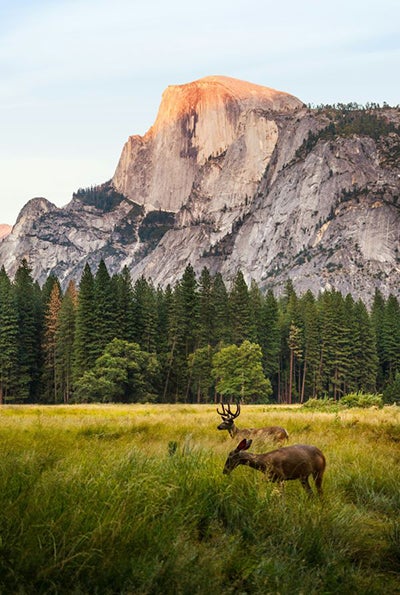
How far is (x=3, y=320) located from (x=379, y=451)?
185 ft

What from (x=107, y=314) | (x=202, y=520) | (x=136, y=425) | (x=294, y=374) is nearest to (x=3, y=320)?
(x=107, y=314)

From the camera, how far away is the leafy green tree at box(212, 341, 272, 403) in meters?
61.2

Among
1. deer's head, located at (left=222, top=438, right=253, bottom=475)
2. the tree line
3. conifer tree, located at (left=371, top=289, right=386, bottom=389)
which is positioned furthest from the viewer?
conifer tree, located at (left=371, top=289, right=386, bottom=389)

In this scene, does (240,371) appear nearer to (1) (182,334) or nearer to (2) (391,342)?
(1) (182,334)

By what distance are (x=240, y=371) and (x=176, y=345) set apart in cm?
1052

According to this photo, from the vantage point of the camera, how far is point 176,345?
68.9m

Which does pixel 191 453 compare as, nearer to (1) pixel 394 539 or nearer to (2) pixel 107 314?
(1) pixel 394 539

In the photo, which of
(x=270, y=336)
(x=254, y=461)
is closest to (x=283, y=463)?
(x=254, y=461)

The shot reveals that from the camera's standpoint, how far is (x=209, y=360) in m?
66.7

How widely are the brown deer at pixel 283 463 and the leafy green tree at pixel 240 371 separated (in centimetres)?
5269

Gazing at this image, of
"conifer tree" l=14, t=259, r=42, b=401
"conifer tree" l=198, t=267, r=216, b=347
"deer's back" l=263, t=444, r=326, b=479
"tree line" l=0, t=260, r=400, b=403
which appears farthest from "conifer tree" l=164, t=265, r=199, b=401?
"deer's back" l=263, t=444, r=326, b=479

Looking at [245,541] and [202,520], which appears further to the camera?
[202,520]

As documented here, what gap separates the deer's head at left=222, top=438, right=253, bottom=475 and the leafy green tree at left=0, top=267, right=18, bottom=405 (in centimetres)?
5757

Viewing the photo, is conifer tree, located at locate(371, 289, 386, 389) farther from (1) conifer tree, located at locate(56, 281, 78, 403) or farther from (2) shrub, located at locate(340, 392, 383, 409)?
(1) conifer tree, located at locate(56, 281, 78, 403)
